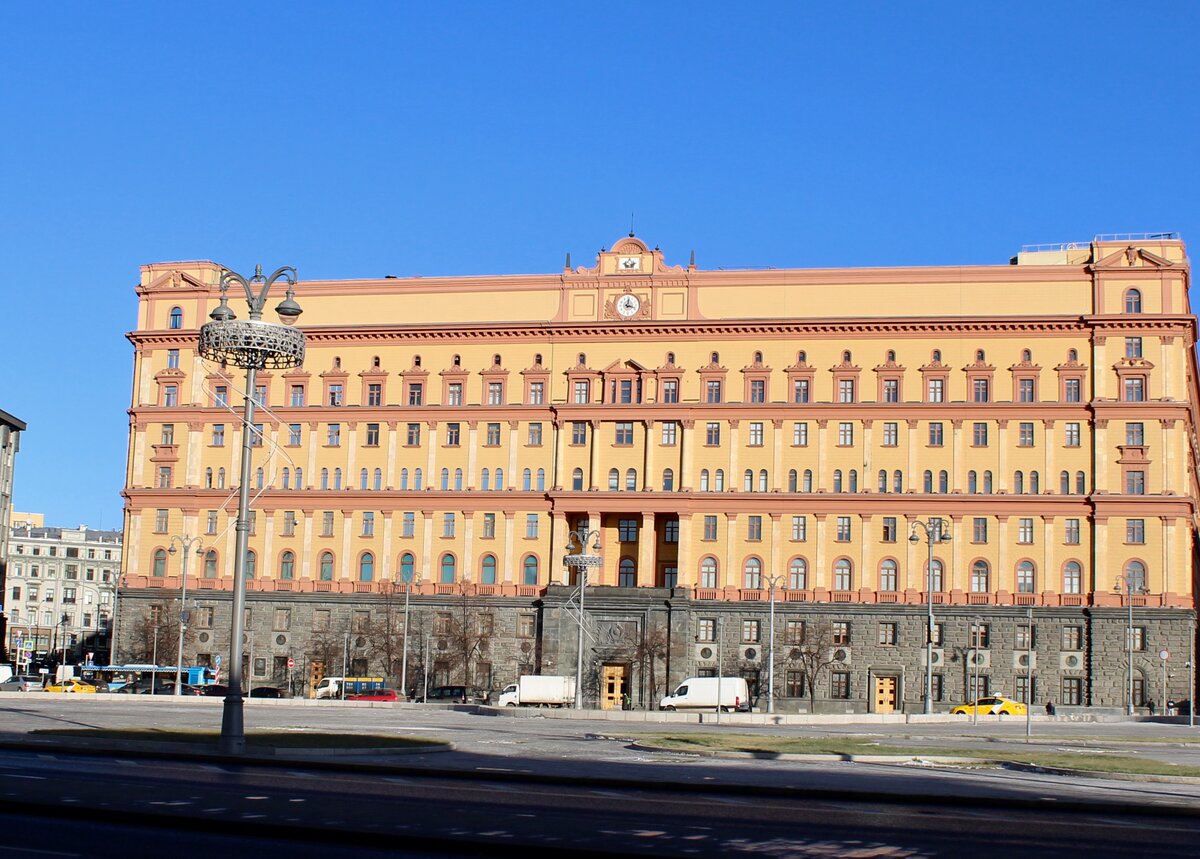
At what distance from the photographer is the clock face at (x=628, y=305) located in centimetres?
10669

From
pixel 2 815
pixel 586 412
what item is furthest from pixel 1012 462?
pixel 2 815

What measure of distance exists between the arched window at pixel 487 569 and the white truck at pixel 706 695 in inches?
742

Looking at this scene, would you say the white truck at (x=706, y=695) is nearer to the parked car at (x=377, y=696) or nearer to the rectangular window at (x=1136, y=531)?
the parked car at (x=377, y=696)

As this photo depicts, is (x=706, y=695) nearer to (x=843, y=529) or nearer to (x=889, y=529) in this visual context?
(x=843, y=529)

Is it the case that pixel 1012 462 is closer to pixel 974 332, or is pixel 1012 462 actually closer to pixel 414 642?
pixel 974 332

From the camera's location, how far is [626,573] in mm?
106188

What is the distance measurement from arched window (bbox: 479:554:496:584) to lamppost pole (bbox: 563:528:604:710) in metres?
5.61

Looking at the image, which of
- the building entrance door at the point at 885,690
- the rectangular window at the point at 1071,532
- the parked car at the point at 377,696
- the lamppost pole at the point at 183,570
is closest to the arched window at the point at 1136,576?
the rectangular window at the point at 1071,532

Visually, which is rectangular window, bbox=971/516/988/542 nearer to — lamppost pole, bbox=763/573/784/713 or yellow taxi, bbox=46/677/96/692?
lamppost pole, bbox=763/573/784/713

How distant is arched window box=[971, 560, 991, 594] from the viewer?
100 meters

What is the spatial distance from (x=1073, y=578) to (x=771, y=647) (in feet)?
Result: 64.0

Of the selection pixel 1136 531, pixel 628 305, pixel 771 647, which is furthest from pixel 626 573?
pixel 1136 531

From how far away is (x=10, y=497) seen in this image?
150m

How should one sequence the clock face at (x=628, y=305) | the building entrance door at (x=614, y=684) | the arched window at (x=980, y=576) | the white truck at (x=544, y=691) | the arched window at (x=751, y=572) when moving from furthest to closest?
1. the clock face at (x=628, y=305)
2. the arched window at (x=751, y=572)
3. the building entrance door at (x=614, y=684)
4. the arched window at (x=980, y=576)
5. the white truck at (x=544, y=691)
